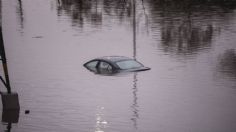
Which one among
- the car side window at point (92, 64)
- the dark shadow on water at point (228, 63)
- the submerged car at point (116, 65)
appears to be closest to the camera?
the submerged car at point (116, 65)

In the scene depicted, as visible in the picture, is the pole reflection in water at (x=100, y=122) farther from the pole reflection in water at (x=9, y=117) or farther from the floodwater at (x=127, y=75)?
the pole reflection in water at (x=9, y=117)

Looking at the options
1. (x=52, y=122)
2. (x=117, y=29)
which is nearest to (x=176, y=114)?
(x=52, y=122)

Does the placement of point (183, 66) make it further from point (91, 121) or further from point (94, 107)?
point (91, 121)

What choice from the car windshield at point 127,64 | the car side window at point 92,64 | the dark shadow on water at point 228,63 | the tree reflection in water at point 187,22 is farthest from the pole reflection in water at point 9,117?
the tree reflection in water at point 187,22

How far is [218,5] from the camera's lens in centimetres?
10338

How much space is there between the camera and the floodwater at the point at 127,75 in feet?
112

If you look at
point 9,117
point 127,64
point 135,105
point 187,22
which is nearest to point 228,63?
point 127,64

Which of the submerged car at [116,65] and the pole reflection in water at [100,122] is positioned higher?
the submerged car at [116,65]

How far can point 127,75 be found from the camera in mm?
46031

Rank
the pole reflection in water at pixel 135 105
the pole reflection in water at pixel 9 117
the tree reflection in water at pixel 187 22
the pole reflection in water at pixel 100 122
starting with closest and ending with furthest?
1. the pole reflection in water at pixel 100 122
2. the pole reflection in water at pixel 9 117
3. the pole reflection in water at pixel 135 105
4. the tree reflection in water at pixel 187 22

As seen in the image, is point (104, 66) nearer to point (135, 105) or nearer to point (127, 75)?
point (127, 75)

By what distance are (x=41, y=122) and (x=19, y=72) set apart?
58.6 ft

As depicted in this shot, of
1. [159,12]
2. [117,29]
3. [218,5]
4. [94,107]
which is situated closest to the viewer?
[94,107]

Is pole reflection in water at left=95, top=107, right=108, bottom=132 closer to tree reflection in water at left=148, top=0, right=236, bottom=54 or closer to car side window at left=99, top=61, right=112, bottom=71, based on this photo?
car side window at left=99, top=61, right=112, bottom=71
